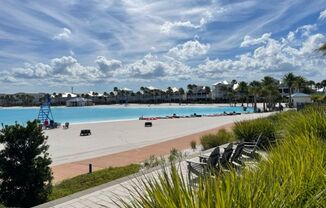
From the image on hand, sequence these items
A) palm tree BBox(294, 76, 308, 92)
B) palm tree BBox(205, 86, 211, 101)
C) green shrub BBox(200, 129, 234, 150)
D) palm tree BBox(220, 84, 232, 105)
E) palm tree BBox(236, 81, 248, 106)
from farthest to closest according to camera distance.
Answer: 1. palm tree BBox(205, 86, 211, 101)
2. palm tree BBox(220, 84, 232, 105)
3. palm tree BBox(236, 81, 248, 106)
4. palm tree BBox(294, 76, 308, 92)
5. green shrub BBox(200, 129, 234, 150)

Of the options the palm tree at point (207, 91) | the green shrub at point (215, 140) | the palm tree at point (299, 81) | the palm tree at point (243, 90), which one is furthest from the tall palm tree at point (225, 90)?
the green shrub at point (215, 140)

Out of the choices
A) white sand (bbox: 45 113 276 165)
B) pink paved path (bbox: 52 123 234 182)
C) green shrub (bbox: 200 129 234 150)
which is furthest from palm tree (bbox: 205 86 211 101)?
green shrub (bbox: 200 129 234 150)

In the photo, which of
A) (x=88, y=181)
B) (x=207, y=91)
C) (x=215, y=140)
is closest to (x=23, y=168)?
(x=88, y=181)

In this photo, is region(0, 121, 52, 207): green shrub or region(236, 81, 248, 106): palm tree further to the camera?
region(236, 81, 248, 106): palm tree

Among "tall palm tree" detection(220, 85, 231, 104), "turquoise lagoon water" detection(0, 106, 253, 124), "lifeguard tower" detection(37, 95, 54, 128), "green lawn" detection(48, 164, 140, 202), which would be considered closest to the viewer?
"green lawn" detection(48, 164, 140, 202)

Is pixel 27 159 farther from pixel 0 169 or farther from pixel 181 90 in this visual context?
pixel 181 90

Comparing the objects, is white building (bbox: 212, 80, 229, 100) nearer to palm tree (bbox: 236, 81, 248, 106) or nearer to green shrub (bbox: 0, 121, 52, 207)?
palm tree (bbox: 236, 81, 248, 106)

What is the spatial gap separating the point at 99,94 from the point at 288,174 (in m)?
160

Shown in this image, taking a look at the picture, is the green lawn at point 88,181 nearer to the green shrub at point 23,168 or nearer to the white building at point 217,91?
the green shrub at point 23,168

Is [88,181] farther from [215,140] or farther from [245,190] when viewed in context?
[245,190]

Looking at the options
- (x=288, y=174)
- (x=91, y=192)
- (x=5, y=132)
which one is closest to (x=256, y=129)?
(x=91, y=192)

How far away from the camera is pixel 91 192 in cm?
691

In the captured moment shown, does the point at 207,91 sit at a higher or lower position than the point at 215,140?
higher

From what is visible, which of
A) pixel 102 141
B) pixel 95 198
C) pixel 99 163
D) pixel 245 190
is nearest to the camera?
pixel 245 190
